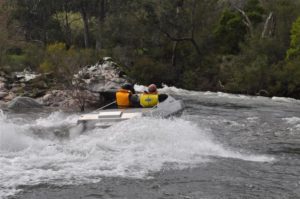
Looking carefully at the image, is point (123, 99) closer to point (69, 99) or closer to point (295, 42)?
point (69, 99)

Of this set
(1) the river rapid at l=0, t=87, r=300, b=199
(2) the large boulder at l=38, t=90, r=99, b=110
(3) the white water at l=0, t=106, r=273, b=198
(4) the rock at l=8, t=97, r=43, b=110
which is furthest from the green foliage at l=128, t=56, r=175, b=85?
(3) the white water at l=0, t=106, r=273, b=198

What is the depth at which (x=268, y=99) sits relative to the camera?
84.8 ft

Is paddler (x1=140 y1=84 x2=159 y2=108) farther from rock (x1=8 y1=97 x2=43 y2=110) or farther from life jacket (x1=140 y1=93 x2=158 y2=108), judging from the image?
rock (x1=8 y1=97 x2=43 y2=110)

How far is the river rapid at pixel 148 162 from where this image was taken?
28.3ft

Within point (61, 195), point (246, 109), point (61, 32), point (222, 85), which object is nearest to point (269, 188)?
point (61, 195)

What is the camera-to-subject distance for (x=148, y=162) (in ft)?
33.2

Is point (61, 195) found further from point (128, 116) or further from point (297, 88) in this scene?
point (297, 88)

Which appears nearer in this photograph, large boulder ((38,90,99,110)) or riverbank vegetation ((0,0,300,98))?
large boulder ((38,90,99,110))

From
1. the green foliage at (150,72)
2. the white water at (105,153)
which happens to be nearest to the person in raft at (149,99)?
the white water at (105,153)

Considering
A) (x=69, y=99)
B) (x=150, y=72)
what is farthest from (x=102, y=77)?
(x=150, y=72)

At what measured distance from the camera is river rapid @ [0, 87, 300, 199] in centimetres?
862

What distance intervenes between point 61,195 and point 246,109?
1429 cm

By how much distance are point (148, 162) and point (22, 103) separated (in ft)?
42.0

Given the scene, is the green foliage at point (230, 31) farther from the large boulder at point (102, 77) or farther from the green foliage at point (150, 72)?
the large boulder at point (102, 77)
